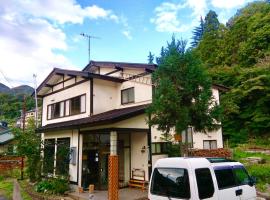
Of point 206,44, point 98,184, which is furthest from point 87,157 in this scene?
point 206,44

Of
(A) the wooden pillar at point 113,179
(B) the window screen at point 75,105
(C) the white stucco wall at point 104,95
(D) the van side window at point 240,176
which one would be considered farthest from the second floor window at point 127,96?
(D) the van side window at point 240,176

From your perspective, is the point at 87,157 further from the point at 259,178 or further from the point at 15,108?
the point at 15,108

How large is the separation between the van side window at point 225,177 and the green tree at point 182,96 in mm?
4217

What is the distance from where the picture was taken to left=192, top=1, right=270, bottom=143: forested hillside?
31781mm

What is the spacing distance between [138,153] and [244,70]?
23.2 m

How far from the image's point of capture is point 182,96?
511 inches

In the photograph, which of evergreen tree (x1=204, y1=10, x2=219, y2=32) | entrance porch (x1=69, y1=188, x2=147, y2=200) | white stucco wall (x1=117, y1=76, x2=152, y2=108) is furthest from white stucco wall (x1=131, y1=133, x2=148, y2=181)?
evergreen tree (x1=204, y1=10, x2=219, y2=32)

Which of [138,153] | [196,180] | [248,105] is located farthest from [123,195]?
[248,105]

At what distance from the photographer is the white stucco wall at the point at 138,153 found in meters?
16.4

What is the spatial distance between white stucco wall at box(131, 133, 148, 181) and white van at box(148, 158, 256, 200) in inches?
322

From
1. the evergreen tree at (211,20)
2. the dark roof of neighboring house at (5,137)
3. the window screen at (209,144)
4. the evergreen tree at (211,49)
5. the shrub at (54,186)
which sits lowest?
the shrub at (54,186)

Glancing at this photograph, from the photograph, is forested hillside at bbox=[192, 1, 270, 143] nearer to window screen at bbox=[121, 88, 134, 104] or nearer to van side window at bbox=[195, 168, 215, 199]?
window screen at bbox=[121, 88, 134, 104]

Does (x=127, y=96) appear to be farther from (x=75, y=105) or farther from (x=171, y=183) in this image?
(x=171, y=183)

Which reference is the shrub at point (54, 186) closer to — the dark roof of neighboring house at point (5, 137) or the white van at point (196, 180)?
the white van at point (196, 180)
